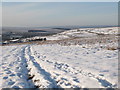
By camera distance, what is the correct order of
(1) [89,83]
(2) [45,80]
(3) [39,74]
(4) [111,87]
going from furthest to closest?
1. (3) [39,74]
2. (2) [45,80]
3. (1) [89,83]
4. (4) [111,87]

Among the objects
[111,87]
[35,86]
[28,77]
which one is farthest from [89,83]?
[28,77]

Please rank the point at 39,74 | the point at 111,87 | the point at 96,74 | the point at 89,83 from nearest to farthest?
the point at 111,87
the point at 89,83
the point at 96,74
the point at 39,74

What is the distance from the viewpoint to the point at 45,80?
6.68 m

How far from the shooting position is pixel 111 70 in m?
7.59

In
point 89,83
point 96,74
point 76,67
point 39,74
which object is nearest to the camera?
point 89,83

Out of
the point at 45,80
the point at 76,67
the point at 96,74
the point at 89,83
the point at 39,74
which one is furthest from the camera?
the point at 76,67

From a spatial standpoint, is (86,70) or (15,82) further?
(86,70)

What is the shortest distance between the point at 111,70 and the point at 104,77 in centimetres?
112

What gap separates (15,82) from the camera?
22.5ft

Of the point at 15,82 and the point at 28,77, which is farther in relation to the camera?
the point at 28,77

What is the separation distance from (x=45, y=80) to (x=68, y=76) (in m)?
1.18

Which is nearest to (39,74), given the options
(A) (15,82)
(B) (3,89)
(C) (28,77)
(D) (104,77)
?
(C) (28,77)

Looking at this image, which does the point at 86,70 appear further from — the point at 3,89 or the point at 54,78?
the point at 3,89

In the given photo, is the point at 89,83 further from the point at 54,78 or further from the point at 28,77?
the point at 28,77
